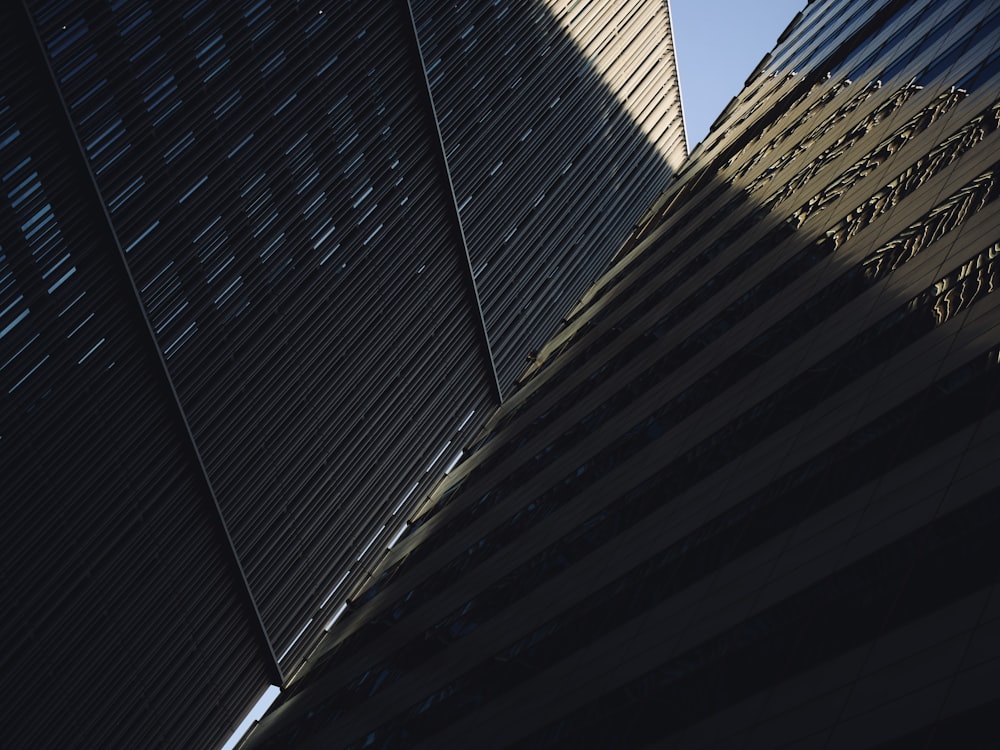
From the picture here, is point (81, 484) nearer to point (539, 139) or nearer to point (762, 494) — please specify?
point (762, 494)

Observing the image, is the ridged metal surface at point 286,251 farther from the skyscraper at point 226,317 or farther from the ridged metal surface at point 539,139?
the ridged metal surface at point 539,139

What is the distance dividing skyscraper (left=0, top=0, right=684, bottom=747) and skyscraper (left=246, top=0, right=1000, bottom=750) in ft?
9.26

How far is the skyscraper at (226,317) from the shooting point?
20.7 metres

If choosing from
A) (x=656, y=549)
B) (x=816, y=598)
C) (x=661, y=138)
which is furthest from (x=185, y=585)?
(x=661, y=138)

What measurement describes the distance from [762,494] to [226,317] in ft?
46.0

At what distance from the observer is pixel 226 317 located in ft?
81.0

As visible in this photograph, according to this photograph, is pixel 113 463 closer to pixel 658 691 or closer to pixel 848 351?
pixel 658 691

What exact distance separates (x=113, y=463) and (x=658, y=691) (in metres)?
13.4

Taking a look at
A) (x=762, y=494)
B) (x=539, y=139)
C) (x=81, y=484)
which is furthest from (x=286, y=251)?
(x=539, y=139)

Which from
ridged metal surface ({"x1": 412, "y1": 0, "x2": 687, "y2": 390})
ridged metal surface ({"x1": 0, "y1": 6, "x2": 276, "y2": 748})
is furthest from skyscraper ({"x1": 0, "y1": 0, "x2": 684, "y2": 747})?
ridged metal surface ({"x1": 412, "y1": 0, "x2": 687, "y2": 390})

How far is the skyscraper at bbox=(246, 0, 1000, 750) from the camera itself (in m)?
13.0

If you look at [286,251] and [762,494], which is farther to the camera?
[286,251]

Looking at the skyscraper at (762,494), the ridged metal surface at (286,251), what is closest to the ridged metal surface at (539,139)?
the ridged metal surface at (286,251)

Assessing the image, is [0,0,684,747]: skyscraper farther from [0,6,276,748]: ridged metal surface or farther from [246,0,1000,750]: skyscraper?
[246,0,1000,750]: skyscraper
